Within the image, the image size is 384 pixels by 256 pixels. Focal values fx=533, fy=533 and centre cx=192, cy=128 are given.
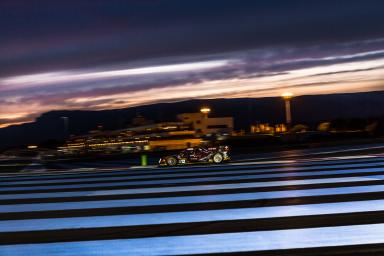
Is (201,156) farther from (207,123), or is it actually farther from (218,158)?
(207,123)

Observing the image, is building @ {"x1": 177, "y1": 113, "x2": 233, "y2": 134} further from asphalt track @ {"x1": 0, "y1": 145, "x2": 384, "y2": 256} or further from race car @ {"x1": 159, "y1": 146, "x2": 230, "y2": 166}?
asphalt track @ {"x1": 0, "y1": 145, "x2": 384, "y2": 256}

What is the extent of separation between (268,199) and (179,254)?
3.97 m

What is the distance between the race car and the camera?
22969 mm

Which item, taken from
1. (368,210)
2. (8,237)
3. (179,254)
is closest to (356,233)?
(368,210)

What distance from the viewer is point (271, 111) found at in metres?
161

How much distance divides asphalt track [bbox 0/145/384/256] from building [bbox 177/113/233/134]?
80.9 metres

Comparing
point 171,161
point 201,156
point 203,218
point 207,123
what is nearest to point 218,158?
point 201,156

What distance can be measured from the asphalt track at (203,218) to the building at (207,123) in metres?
80.9

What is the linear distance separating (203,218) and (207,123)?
89379 millimetres

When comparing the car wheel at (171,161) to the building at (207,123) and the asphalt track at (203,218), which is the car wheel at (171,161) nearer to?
the asphalt track at (203,218)

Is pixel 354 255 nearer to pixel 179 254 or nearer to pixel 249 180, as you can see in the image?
pixel 179 254

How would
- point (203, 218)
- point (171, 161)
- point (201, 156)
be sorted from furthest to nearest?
point (171, 161) < point (201, 156) < point (203, 218)

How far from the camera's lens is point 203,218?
8.12 metres

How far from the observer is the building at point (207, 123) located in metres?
95.5
